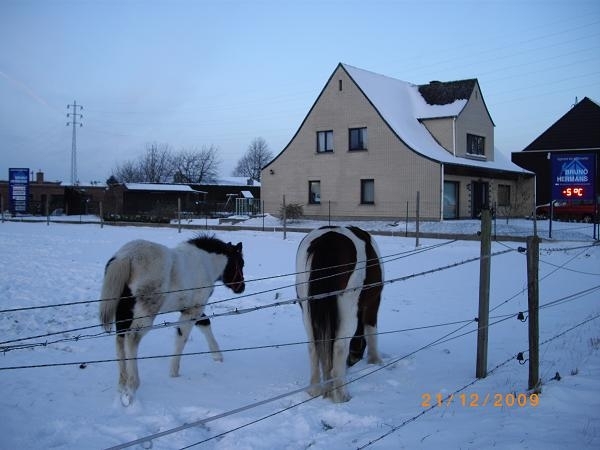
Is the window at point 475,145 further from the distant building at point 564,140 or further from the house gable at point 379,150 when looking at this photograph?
the distant building at point 564,140

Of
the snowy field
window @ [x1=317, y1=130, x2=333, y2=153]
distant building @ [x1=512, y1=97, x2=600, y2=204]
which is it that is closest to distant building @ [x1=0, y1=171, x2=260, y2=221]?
window @ [x1=317, y1=130, x2=333, y2=153]

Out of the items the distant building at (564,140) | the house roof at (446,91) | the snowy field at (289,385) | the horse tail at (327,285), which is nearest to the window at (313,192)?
the house roof at (446,91)

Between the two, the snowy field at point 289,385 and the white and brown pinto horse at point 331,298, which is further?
the white and brown pinto horse at point 331,298

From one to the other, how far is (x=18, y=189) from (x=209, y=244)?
129ft

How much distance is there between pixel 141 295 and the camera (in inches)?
191

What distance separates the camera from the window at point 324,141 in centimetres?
3005

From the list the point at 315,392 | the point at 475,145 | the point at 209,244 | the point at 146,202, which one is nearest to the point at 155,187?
the point at 146,202

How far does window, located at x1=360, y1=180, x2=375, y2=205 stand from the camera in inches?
1126

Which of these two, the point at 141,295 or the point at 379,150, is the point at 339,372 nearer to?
the point at 141,295

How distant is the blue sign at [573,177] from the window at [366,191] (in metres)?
11.1

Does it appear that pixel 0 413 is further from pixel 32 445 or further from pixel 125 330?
pixel 125 330

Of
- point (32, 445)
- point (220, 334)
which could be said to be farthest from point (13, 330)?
point (32, 445)

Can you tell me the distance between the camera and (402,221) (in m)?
26.8

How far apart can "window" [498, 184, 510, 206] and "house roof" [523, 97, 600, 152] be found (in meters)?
11.7
